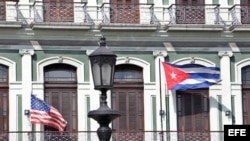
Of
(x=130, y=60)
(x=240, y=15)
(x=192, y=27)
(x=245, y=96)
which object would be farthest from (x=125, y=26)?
(x=245, y=96)

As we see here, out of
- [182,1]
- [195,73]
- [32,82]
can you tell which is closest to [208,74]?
[195,73]

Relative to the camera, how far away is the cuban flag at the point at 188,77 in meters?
37.7

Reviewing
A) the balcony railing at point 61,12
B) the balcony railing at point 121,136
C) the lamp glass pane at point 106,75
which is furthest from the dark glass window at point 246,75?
the lamp glass pane at point 106,75

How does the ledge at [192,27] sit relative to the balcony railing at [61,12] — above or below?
below

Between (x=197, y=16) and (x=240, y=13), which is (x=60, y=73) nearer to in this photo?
(x=197, y=16)

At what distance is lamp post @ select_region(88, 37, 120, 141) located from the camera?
23953 millimetres

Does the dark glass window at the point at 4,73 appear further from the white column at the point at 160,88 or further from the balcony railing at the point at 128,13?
the white column at the point at 160,88

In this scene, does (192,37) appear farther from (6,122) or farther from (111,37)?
(6,122)

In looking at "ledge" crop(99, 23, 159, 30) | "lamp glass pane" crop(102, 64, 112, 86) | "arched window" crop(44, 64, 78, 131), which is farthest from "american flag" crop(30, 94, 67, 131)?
"lamp glass pane" crop(102, 64, 112, 86)

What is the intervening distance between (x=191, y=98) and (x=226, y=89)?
1.24 m

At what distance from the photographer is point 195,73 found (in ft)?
124

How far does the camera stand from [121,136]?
122ft

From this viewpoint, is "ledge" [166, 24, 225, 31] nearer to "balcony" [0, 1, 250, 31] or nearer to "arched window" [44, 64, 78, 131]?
"balcony" [0, 1, 250, 31]

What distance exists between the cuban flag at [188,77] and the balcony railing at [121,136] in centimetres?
157
